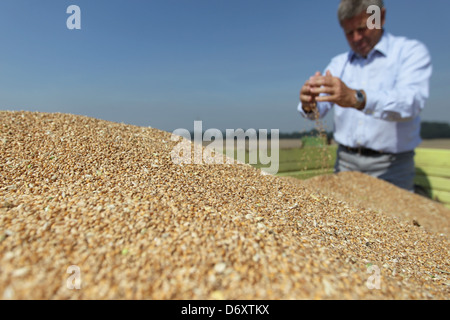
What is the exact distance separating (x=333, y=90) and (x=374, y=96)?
0.57 meters

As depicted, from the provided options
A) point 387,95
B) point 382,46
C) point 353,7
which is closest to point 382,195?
point 387,95

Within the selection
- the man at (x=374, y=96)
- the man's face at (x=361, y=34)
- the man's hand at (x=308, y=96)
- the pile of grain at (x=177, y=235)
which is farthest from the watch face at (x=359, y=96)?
the pile of grain at (x=177, y=235)

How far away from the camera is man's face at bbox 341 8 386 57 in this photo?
3215mm

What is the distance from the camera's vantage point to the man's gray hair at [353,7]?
3078 mm

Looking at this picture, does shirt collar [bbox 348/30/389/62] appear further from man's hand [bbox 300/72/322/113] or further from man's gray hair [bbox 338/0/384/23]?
man's hand [bbox 300/72/322/113]

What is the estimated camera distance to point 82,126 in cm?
261

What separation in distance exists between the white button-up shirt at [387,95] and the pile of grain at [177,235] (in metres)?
1.34

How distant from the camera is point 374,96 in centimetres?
291

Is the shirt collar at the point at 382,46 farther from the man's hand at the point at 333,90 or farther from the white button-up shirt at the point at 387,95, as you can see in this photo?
the man's hand at the point at 333,90

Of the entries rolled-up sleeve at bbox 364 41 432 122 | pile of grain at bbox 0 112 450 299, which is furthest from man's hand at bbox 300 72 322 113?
pile of grain at bbox 0 112 450 299

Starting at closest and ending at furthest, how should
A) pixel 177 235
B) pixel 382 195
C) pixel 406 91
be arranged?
1. pixel 177 235
2. pixel 406 91
3. pixel 382 195

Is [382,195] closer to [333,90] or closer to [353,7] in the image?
[333,90]
